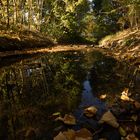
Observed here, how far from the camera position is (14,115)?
829 centimetres

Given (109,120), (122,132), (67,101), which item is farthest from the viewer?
(67,101)

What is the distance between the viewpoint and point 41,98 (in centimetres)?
1012

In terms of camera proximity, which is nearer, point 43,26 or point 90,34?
point 43,26

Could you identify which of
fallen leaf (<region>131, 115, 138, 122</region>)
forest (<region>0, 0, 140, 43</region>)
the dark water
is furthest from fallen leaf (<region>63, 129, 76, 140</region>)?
forest (<region>0, 0, 140, 43</region>)

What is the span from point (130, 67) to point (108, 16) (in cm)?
3763

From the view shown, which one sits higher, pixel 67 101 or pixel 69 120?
pixel 69 120

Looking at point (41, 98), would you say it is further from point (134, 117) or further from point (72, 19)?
point (72, 19)

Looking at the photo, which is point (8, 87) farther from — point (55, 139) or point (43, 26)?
point (43, 26)

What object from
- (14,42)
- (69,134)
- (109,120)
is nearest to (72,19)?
(14,42)

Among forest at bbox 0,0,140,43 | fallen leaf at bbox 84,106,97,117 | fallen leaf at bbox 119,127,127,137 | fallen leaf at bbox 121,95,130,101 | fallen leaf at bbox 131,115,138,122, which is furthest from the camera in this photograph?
forest at bbox 0,0,140,43

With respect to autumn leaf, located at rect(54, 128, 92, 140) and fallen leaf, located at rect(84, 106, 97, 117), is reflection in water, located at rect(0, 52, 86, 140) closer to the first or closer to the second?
autumn leaf, located at rect(54, 128, 92, 140)

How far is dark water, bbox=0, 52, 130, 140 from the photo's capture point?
737 centimetres

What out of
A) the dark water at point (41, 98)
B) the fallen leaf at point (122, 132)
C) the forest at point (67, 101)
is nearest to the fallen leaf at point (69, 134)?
the forest at point (67, 101)

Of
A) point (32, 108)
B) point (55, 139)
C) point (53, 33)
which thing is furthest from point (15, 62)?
point (53, 33)
